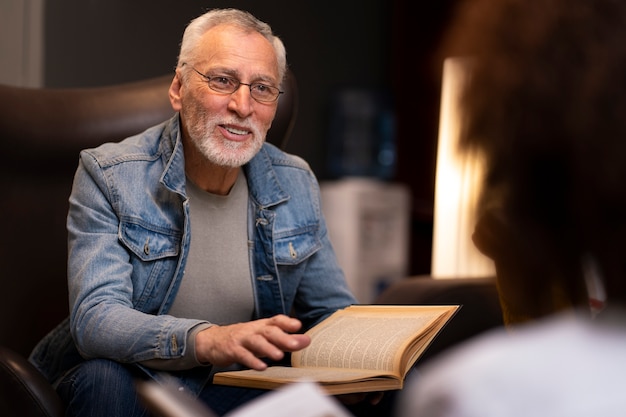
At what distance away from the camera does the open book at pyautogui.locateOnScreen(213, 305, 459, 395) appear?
133 centimetres

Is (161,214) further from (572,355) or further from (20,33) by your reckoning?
(20,33)

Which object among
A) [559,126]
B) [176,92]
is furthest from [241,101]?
[559,126]

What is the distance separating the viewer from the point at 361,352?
1418 mm

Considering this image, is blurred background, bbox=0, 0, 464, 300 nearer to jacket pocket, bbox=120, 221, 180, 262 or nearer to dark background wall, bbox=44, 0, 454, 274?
dark background wall, bbox=44, 0, 454, 274

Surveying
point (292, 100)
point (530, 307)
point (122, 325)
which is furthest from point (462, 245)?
point (530, 307)

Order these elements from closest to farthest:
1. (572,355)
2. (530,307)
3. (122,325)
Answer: (572,355), (530,307), (122,325)

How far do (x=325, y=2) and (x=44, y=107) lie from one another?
301 centimetres

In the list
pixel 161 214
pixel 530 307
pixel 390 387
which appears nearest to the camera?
pixel 530 307

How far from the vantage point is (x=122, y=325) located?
4.85ft

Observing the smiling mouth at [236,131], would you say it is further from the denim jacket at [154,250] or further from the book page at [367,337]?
the book page at [367,337]

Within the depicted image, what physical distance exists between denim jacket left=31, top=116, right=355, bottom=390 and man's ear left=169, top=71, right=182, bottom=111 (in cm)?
5

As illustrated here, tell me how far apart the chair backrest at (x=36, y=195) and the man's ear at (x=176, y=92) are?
16 centimetres

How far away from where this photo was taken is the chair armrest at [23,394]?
1.40 meters

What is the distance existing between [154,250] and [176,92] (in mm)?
374
